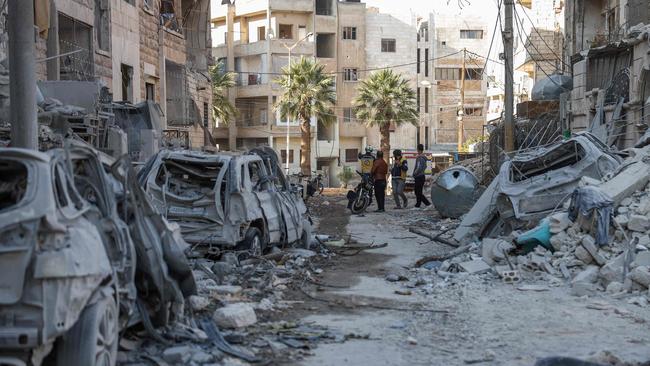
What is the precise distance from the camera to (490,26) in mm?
77875

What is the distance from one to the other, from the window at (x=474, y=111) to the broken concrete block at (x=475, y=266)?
6564cm

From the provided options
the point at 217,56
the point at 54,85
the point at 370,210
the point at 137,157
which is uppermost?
the point at 217,56

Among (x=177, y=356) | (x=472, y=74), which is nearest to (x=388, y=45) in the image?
(x=472, y=74)

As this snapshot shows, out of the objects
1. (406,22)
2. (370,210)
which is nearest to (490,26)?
(406,22)

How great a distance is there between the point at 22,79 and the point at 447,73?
67.6m

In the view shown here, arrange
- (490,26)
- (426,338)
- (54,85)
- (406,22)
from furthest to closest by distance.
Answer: (490,26) < (406,22) < (54,85) < (426,338)

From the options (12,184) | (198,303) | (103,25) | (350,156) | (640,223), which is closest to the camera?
(12,184)

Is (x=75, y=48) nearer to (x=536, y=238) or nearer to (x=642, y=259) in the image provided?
(x=536, y=238)

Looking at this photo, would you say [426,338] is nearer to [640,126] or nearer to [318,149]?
[640,126]

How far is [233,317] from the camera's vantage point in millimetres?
7902

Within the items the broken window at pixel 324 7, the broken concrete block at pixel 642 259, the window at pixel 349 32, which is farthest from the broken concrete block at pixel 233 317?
the window at pixel 349 32

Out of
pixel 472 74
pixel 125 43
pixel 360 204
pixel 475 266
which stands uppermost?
pixel 472 74

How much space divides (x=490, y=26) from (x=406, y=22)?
32.9ft

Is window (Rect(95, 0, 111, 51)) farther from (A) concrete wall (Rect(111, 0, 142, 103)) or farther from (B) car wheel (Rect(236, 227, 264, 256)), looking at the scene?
(B) car wheel (Rect(236, 227, 264, 256))
